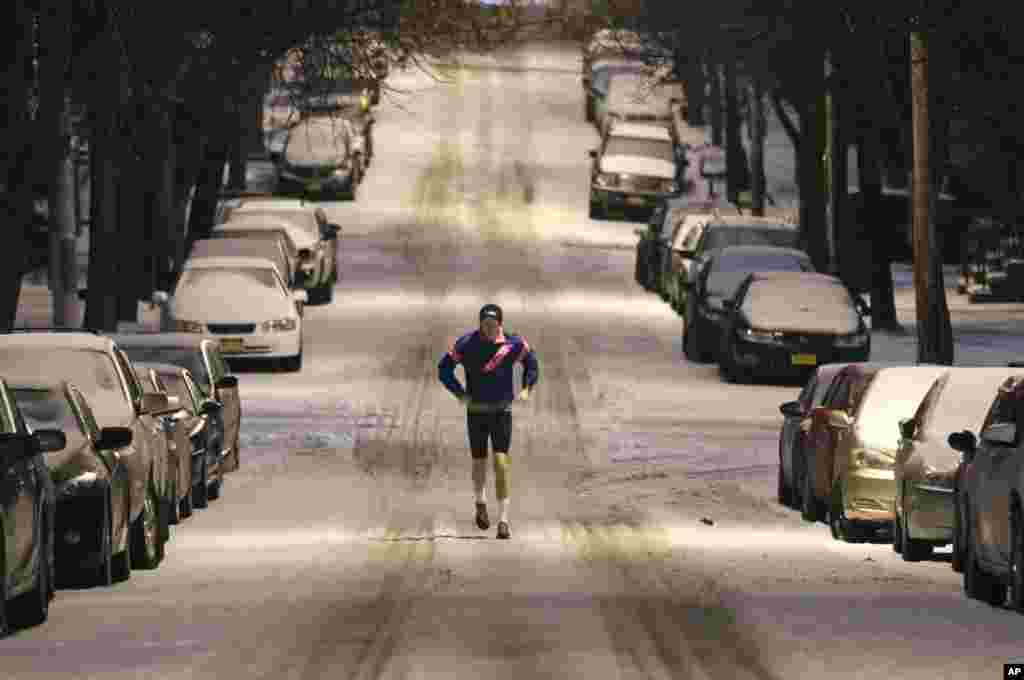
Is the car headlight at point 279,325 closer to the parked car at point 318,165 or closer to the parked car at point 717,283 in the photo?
the parked car at point 717,283

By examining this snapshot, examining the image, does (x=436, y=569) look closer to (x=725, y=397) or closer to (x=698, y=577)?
(x=698, y=577)

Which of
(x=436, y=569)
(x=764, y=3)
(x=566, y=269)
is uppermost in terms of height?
(x=764, y=3)

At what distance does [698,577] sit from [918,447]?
8.41ft

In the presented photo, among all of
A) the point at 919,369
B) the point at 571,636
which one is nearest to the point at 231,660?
the point at 571,636

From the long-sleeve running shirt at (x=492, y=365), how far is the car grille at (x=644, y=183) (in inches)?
2032

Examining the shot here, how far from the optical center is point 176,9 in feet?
135

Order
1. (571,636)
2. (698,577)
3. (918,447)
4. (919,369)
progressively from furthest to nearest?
(919,369), (918,447), (698,577), (571,636)

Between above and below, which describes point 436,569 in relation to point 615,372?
above

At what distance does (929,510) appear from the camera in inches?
813

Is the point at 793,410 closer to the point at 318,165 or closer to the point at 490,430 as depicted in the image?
the point at 490,430

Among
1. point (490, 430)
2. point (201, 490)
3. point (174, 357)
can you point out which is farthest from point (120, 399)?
point (174, 357)

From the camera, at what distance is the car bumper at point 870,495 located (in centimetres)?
2283

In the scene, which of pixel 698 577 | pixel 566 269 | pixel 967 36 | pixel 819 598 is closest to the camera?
pixel 819 598

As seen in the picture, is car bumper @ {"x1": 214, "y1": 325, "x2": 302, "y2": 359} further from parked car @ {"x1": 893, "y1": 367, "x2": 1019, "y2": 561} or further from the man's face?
parked car @ {"x1": 893, "y1": 367, "x2": 1019, "y2": 561}
